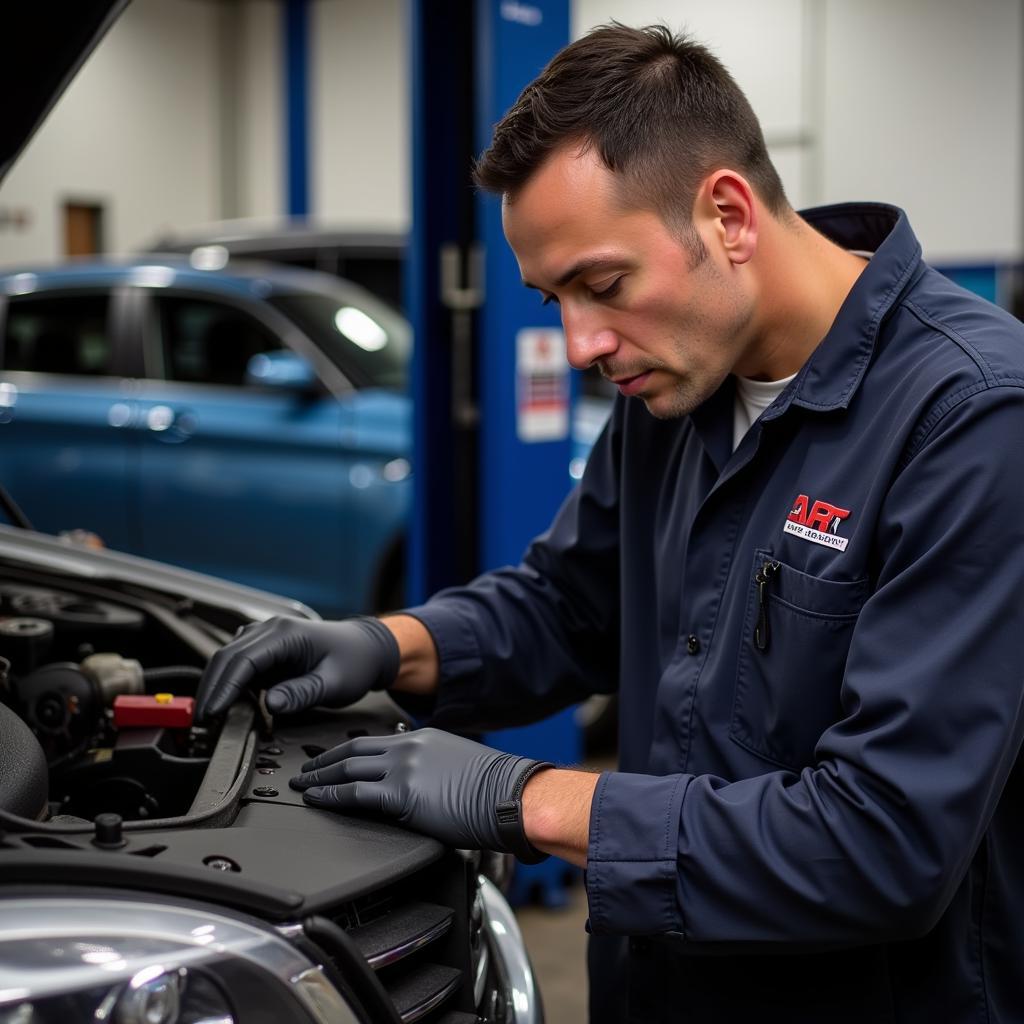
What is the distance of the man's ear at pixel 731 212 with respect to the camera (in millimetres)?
1248

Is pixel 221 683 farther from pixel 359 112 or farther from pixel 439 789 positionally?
pixel 359 112

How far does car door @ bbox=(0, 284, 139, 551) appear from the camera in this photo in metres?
4.34

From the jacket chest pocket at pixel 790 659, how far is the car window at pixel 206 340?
3253 millimetres

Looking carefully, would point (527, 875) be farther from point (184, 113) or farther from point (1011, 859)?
point (184, 113)

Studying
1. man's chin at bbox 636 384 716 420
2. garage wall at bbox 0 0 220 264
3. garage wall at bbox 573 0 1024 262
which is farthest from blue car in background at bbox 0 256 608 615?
garage wall at bbox 0 0 220 264

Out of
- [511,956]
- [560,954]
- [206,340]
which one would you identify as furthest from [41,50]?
[206,340]

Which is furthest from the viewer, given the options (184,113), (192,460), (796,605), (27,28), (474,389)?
(184,113)

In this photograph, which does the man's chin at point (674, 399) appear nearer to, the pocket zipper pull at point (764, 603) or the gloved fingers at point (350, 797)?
the pocket zipper pull at point (764, 603)

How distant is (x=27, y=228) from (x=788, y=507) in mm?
10250

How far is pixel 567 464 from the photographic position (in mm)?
2912

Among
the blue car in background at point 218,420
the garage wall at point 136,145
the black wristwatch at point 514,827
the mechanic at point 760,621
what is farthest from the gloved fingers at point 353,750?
the garage wall at point 136,145

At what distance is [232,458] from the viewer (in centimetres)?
417

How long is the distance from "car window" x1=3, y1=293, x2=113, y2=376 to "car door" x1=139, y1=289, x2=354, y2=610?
0.70ft

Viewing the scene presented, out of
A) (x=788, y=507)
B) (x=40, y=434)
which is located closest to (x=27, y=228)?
(x=40, y=434)
